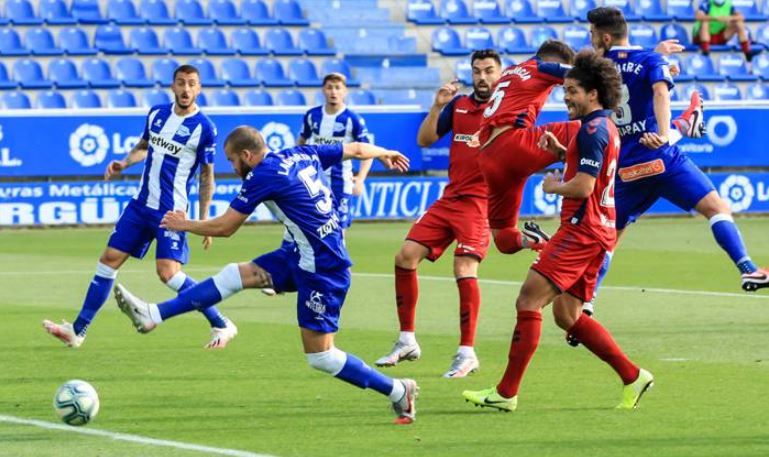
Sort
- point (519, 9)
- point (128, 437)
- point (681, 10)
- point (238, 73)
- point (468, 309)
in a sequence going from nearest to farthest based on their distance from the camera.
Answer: point (128, 437)
point (468, 309)
point (238, 73)
point (519, 9)
point (681, 10)

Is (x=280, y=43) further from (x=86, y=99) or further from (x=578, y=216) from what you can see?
(x=578, y=216)

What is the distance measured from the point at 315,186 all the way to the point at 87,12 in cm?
2036

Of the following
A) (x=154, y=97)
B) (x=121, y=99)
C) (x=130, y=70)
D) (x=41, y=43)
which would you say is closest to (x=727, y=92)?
(x=154, y=97)

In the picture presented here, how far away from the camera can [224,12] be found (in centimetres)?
2931

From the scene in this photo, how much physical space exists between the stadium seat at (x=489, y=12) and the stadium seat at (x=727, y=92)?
4.40 m

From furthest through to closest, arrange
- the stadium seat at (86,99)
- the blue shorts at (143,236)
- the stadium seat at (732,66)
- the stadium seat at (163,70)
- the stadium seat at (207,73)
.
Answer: the stadium seat at (732,66) → the stadium seat at (207,73) → the stadium seat at (163,70) → the stadium seat at (86,99) → the blue shorts at (143,236)

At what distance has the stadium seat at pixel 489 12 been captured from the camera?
31047 millimetres

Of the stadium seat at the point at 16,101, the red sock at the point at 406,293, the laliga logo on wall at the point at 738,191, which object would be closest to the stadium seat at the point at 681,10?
the laliga logo on wall at the point at 738,191

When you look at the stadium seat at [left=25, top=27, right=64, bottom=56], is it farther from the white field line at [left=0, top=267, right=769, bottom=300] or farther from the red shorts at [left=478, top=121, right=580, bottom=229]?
the red shorts at [left=478, top=121, right=580, bottom=229]

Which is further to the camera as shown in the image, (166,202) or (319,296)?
(166,202)

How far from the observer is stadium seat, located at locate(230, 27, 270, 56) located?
28766 millimetres

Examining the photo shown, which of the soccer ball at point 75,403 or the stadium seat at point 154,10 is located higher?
the stadium seat at point 154,10

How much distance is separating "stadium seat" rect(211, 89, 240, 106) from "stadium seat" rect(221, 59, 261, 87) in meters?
0.63

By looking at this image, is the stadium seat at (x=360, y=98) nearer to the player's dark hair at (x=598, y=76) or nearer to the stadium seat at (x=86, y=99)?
the stadium seat at (x=86, y=99)
